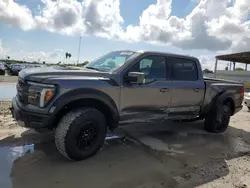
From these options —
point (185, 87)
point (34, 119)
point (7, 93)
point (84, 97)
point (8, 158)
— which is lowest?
point (8, 158)

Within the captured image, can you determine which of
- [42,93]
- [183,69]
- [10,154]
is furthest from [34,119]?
[183,69]

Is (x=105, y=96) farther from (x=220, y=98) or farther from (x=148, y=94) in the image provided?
(x=220, y=98)

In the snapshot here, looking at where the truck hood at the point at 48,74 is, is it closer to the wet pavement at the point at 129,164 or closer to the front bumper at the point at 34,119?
the front bumper at the point at 34,119

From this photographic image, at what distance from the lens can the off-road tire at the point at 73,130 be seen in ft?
12.3

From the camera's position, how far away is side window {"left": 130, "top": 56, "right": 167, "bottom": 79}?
4703 millimetres

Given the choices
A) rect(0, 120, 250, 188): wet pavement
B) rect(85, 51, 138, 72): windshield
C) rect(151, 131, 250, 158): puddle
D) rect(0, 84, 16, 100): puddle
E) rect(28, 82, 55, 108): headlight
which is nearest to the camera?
rect(0, 120, 250, 188): wet pavement

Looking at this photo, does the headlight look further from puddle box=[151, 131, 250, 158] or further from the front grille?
puddle box=[151, 131, 250, 158]

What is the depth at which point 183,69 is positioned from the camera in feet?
18.4

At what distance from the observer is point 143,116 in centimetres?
477

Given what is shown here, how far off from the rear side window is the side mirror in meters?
1.24

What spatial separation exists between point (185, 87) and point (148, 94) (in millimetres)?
1151

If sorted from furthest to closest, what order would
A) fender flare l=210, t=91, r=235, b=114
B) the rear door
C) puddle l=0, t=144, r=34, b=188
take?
fender flare l=210, t=91, r=235, b=114
the rear door
puddle l=0, t=144, r=34, b=188

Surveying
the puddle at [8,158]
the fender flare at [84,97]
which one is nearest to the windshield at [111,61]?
the fender flare at [84,97]

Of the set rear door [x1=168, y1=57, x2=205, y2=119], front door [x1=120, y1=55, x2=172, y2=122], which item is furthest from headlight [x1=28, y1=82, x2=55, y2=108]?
rear door [x1=168, y1=57, x2=205, y2=119]
